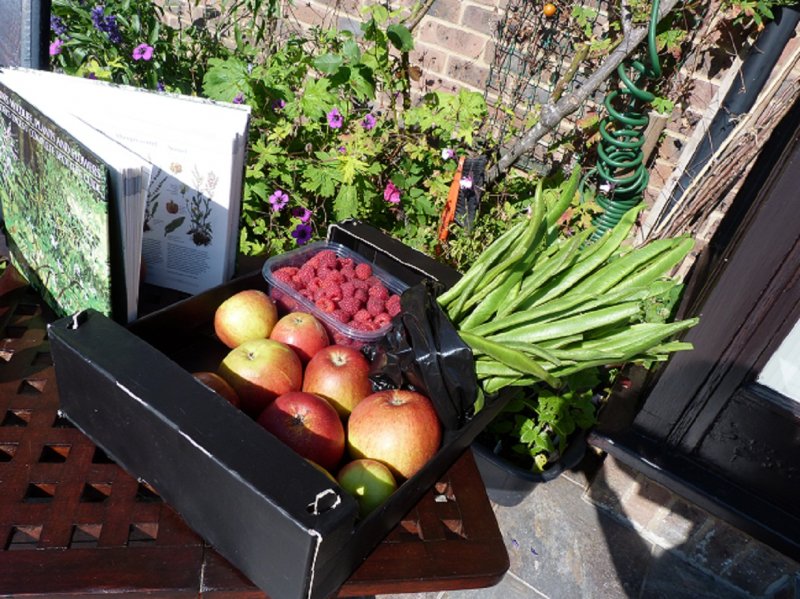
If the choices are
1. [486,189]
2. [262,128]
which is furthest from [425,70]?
[262,128]

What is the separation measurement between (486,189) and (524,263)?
1.61m

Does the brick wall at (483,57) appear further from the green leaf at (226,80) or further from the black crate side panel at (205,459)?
the black crate side panel at (205,459)

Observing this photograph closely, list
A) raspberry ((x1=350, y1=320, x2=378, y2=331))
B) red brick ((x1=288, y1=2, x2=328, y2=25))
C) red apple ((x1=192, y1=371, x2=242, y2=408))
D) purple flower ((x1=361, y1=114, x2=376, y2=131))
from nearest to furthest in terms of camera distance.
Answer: red apple ((x1=192, y1=371, x2=242, y2=408))
raspberry ((x1=350, y1=320, x2=378, y2=331))
purple flower ((x1=361, y1=114, x2=376, y2=131))
red brick ((x1=288, y1=2, x2=328, y2=25))

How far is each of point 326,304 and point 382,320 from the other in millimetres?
125

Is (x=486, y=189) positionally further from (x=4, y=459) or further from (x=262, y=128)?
(x=4, y=459)

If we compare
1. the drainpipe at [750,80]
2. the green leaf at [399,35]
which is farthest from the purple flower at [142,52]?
the drainpipe at [750,80]

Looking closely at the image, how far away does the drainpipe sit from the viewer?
7.03 ft

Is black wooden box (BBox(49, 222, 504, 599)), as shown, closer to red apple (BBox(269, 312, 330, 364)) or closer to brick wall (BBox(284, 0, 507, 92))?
red apple (BBox(269, 312, 330, 364))

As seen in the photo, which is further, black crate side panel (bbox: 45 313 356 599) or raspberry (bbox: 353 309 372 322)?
raspberry (bbox: 353 309 372 322)

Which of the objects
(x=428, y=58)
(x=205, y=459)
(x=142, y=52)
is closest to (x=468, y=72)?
(x=428, y=58)

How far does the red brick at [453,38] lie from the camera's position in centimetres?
293

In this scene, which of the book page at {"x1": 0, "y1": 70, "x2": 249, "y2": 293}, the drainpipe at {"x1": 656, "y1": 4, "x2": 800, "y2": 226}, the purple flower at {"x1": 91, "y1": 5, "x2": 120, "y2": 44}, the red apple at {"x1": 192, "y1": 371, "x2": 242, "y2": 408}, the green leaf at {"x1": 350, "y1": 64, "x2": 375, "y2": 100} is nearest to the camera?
the red apple at {"x1": 192, "y1": 371, "x2": 242, "y2": 408}

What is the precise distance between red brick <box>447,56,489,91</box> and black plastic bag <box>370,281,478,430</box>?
216cm

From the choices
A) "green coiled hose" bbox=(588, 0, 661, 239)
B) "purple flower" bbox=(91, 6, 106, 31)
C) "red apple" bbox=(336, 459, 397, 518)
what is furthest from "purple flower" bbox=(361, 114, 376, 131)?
"red apple" bbox=(336, 459, 397, 518)
